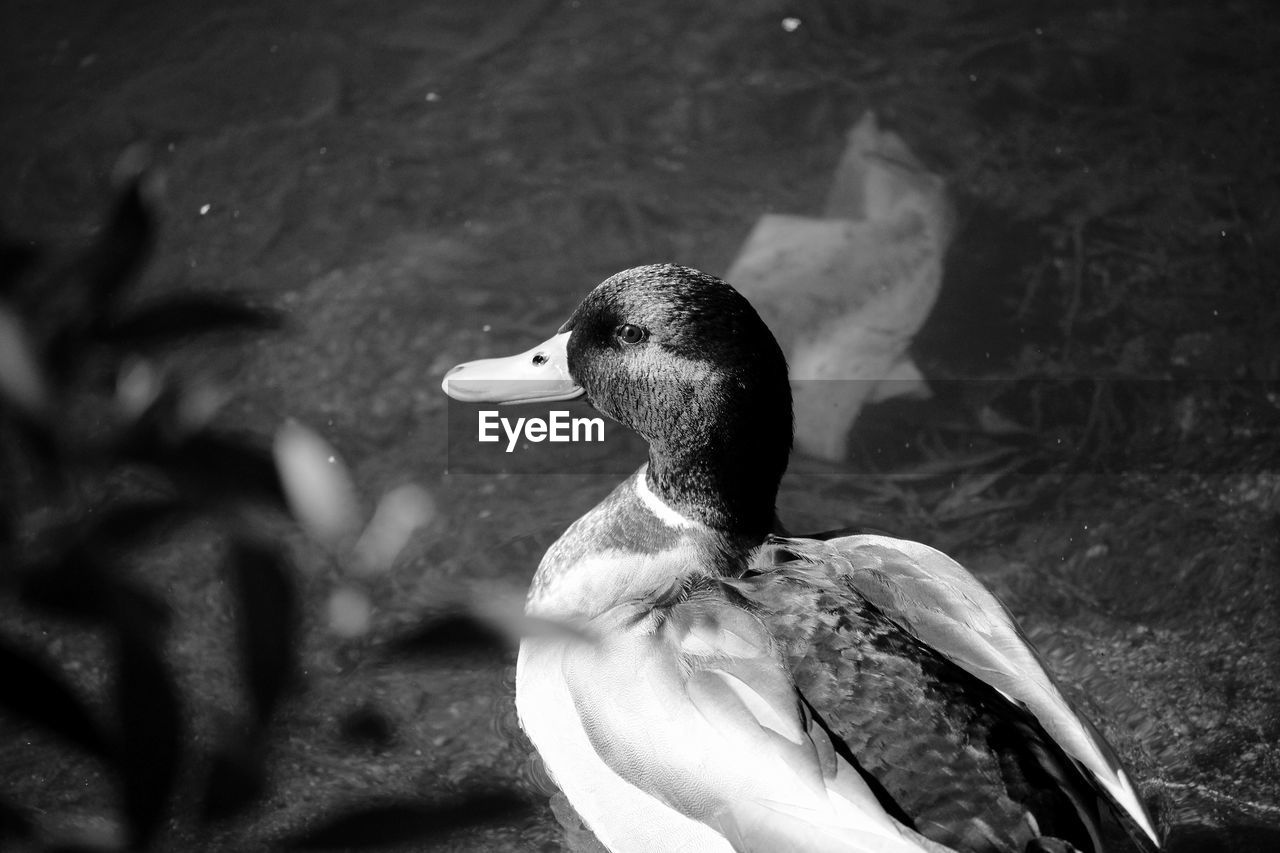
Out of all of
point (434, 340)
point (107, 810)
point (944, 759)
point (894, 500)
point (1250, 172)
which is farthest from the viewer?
point (1250, 172)

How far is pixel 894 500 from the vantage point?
3070 millimetres

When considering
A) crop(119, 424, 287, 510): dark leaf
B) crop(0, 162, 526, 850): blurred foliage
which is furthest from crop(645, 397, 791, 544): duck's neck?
crop(119, 424, 287, 510): dark leaf

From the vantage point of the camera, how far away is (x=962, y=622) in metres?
2.14

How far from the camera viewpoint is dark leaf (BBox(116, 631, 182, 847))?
49.9 inches

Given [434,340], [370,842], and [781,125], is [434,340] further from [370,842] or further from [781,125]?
[370,842]

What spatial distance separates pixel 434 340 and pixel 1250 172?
2.57 meters

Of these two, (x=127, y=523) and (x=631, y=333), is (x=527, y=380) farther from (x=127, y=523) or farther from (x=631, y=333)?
(x=127, y=523)

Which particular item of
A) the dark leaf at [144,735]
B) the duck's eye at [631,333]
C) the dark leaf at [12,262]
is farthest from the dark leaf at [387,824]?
the duck's eye at [631,333]

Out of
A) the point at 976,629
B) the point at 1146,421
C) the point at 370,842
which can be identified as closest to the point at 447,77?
the point at 1146,421

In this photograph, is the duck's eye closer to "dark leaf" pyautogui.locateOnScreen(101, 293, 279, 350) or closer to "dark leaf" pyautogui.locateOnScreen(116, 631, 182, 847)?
"dark leaf" pyautogui.locateOnScreen(101, 293, 279, 350)

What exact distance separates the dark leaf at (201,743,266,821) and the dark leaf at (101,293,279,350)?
1.56ft

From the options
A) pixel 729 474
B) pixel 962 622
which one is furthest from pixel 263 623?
pixel 962 622

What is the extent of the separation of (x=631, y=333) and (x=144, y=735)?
3.90 ft

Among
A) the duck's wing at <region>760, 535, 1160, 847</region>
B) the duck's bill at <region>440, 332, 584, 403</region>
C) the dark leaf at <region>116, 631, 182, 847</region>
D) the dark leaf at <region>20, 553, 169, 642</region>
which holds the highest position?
the dark leaf at <region>20, 553, 169, 642</region>
